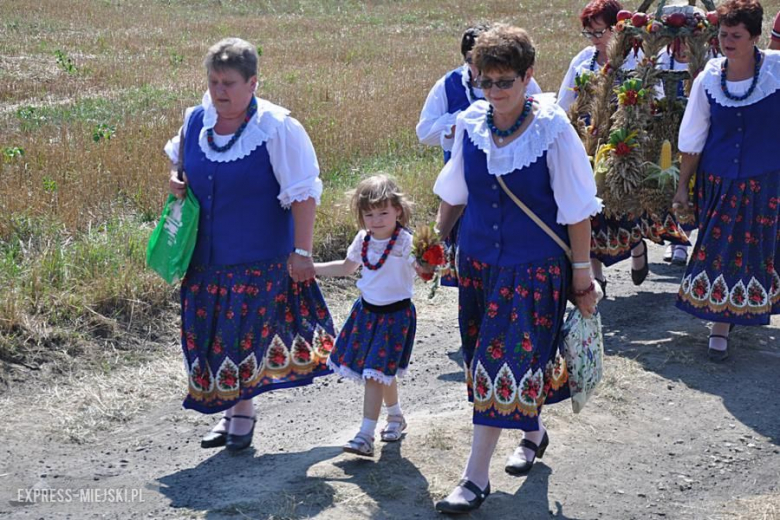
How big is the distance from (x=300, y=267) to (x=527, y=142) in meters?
1.23

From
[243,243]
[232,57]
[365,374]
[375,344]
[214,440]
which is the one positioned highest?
[232,57]

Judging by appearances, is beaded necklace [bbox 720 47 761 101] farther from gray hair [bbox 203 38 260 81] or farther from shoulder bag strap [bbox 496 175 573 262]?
gray hair [bbox 203 38 260 81]

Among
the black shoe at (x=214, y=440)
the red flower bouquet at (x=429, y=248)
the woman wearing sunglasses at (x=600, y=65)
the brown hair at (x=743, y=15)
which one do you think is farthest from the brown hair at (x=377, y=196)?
the woman wearing sunglasses at (x=600, y=65)

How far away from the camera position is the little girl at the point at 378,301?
4699mm

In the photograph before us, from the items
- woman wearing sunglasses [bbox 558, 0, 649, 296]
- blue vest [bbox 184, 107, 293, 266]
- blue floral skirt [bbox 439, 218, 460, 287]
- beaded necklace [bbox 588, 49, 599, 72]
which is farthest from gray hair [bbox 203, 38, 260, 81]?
beaded necklace [bbox 588, 49, 599, 72]

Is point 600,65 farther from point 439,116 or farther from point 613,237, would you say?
point 439,116

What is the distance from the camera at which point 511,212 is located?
4.15 m

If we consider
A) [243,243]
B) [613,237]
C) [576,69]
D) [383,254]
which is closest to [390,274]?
[383,254]

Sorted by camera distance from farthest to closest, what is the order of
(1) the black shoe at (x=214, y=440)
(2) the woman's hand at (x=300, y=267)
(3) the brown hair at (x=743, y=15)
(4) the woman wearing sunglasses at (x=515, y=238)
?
(3) the brown hair at (x=743, y=15)
(1) the black shoe at (x=214, y=440)
(2) the woman's hand at (x=300, y=267)
(4) the woman wearing sunglasses at (x=515, y=238)

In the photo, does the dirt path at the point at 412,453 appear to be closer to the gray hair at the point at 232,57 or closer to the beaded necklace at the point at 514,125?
the beaded necklace at the point at 514,125

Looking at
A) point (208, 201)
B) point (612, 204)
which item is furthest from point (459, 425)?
point (612, 204)

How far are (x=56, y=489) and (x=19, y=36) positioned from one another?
18.4m

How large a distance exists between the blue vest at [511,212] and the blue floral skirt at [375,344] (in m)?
0.67

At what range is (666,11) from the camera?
6.66m
